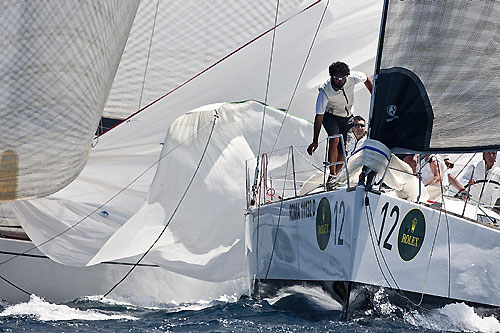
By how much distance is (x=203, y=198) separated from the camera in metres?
7.28

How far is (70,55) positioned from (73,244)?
1.67 meters

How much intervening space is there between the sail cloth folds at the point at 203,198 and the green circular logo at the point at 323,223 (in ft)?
7.37

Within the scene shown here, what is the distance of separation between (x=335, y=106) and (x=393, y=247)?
1.30 metres

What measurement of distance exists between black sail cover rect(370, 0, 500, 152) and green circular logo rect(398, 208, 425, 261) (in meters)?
0.46

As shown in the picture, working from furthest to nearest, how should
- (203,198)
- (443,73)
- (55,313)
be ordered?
(203,198), (55,313), (443,73)

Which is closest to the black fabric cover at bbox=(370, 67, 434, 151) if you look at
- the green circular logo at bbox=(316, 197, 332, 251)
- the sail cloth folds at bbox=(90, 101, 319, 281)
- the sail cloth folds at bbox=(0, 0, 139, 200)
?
the green circular logo at bbox=(316, 197, 332, 251)

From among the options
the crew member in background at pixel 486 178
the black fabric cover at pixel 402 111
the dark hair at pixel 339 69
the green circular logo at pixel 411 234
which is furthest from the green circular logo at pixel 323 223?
the crew member in background at pixel 486 178

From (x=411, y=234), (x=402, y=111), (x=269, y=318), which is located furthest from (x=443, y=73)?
(x=269, y=318)

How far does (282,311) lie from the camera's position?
5484mm

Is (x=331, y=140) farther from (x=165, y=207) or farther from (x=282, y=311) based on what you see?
(x=165, y=207)

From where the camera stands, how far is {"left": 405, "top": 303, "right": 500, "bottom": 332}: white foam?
478 centimetres

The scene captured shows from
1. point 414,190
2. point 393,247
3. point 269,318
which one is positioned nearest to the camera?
point 393,247

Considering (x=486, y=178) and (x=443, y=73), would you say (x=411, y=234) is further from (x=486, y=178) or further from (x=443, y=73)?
(x=486, y=178)

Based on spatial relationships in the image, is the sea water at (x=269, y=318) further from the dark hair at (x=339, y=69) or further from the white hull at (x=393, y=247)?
the dark hair at (x=339, y=69)
